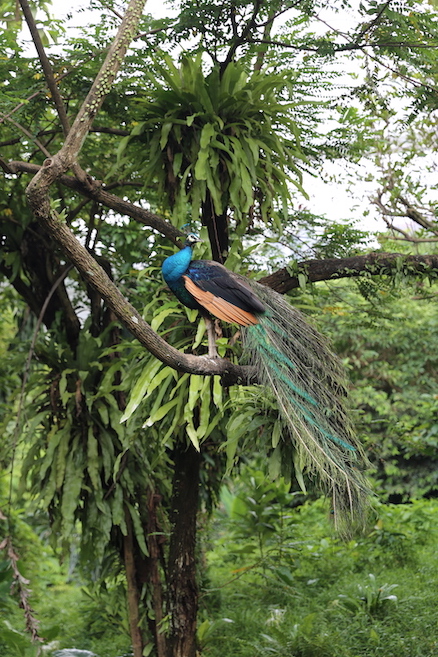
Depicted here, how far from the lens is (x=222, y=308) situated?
2.44m

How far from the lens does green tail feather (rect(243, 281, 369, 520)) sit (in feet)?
7.43

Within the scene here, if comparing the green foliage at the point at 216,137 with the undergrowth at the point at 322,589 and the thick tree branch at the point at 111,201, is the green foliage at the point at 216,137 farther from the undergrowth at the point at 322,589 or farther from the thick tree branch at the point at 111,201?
the undergrowth at the point at 322,589

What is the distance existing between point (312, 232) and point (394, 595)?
2.28 m

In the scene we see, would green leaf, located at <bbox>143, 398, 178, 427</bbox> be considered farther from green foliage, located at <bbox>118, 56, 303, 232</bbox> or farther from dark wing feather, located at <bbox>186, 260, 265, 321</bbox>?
green foliage, located at <bbox>118, 56, 303, 232</bbox>

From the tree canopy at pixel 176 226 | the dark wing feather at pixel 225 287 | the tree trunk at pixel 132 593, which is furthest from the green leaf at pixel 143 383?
the tree trunk at pixel 132 593

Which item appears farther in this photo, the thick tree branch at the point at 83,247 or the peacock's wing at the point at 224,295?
the peacock's wing at the point at 224,295

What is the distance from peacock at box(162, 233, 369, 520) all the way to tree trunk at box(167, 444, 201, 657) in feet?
2.95

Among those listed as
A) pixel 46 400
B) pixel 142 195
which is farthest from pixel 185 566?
pixel 142 195

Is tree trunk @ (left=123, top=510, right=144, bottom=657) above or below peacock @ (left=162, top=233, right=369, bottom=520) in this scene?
below

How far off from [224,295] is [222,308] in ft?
0.16

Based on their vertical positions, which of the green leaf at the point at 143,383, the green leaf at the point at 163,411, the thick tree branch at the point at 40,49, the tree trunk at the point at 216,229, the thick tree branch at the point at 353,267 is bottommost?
the green leaf at the point at 163,411

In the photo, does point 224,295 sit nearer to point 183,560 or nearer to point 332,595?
point 183,560

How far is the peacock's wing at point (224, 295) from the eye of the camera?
8.02 feet

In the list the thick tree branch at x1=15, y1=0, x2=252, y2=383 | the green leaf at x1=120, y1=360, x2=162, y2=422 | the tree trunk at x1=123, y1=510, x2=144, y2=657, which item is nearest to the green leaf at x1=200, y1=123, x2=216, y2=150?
the thick tree branch at x1=15, y1=0, x2=252, y2=383
